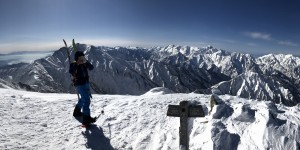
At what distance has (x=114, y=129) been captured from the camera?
11.7 meters

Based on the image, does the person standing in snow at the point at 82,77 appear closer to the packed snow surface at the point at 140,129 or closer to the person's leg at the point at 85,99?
the person's leg at the point at 85,99

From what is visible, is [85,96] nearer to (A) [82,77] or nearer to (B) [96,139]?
(A) [82,77]

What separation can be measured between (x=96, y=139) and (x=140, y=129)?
213cm

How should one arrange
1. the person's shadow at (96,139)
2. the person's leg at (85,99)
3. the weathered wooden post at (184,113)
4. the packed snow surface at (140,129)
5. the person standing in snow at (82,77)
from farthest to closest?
1. the person's leg at (85,99)
2. the person standing in snow at (82,77)
3. the person's shadow at (96,139)
4. the packed snow surface at (140,129)
5. the weathered wooden post at (184,113)

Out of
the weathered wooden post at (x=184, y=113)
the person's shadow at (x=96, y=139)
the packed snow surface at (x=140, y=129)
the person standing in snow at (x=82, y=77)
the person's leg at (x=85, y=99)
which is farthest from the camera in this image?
the person's leg at (x=85, y=99)

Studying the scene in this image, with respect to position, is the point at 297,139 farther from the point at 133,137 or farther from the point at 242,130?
the point at 133,137

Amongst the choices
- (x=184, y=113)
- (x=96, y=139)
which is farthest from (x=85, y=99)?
(x=184, y=113)

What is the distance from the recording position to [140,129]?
1166 cm

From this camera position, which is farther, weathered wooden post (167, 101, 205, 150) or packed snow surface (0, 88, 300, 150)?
packed snow surface (0, 88, 300, 150)

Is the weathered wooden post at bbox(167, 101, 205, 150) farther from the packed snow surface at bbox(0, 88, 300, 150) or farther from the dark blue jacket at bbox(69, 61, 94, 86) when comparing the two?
the dark blue jacket at bbox(69, 61, 94, 86)

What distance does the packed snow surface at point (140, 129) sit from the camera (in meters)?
9.60

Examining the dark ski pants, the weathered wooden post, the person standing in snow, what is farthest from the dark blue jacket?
the weathered wooden post

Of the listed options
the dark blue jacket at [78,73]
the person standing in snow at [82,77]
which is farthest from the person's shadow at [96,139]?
the dark blue jacket at [78,73]

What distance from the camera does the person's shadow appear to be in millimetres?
9820
